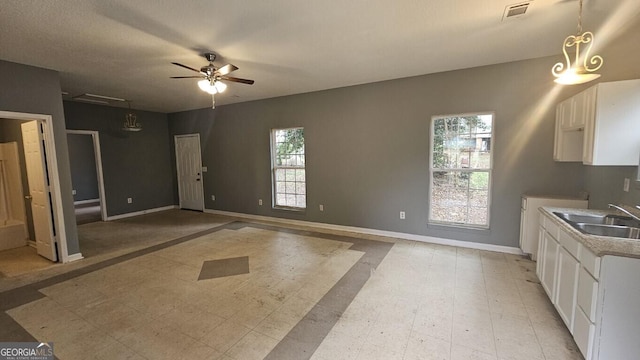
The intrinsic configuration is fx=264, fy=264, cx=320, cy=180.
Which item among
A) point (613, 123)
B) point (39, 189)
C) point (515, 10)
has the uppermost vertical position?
point (515, 10)

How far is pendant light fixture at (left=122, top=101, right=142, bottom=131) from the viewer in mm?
5852

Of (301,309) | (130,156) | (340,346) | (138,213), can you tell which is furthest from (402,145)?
(138,213)

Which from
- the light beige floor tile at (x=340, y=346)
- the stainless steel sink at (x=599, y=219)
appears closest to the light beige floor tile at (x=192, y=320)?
the light beige floor tile at (x=340, y=346)

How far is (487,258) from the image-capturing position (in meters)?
3.55

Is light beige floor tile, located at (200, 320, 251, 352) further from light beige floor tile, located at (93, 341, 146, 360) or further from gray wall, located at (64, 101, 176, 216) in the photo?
gray wall, located at (64, 101, 176, 216)

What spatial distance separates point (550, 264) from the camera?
243 centimetres

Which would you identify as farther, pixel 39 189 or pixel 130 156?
pixel 130 156

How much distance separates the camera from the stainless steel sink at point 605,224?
2.15m

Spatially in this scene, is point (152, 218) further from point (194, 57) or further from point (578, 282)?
point (578, 282)

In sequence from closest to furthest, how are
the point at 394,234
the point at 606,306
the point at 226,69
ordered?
the point at 606,306, the point at 226,69, the point at 394,234

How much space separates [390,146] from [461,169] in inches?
43.9

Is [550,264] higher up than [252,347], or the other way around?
[550,264]

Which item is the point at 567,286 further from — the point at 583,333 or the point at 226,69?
the point at 226,69

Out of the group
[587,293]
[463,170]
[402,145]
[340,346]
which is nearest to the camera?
[587,293]
